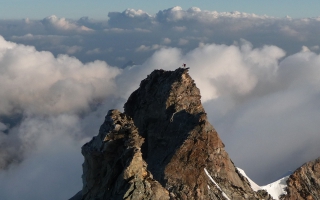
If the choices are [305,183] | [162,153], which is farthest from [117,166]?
[305,183]

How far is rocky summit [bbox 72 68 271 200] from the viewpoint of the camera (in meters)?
26.9

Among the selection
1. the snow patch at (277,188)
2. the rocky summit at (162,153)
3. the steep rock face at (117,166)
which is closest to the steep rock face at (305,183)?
the snow patch at (277,188)

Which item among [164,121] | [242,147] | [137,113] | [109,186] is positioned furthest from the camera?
[242,147]

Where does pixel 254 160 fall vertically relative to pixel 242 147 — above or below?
below

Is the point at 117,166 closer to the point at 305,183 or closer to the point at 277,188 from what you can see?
the point at 277,188

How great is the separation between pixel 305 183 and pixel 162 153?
27.6 metres

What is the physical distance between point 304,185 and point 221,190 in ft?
81.3

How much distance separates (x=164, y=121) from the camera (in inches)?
1772

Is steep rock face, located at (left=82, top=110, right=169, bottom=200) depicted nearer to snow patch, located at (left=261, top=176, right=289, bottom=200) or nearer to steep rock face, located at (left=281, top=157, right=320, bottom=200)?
snow patch, located at (left=261, top=176, right=289, bottom=200)

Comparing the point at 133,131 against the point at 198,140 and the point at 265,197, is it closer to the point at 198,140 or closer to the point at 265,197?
the point at 198,140

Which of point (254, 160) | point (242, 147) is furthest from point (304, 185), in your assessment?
point (242, 147)

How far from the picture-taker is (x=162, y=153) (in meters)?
41.7

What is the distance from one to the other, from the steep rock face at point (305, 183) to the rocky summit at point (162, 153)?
9819 millimetres

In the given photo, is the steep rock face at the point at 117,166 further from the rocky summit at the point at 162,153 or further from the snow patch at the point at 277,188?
the snow patch at the point at 277,188
